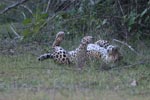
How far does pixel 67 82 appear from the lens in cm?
488

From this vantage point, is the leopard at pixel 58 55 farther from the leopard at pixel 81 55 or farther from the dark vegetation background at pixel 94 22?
the dark vegetation background at pixel 94 22

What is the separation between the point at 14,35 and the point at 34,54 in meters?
1.33

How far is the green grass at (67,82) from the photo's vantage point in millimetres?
4414

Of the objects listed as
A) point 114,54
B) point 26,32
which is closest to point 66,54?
point 114,54

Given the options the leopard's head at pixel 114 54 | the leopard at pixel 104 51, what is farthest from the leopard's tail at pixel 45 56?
the leopard's head at pixel 114 54

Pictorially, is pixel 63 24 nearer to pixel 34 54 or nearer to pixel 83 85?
pixel 34 54

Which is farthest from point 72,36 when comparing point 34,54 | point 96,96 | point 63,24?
point 96,96

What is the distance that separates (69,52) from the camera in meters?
5.91

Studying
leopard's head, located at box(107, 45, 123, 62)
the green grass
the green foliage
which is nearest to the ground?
the green grass

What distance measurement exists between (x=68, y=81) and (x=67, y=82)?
4 cm

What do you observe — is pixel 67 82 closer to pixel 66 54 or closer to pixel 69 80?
pixel 69 80

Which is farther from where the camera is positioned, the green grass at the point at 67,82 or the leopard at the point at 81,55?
the leopard at the point at 81,55

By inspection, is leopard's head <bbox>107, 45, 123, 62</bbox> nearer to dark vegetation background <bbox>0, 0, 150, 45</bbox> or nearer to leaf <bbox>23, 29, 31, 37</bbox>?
dark vegetation background <bbox>0, 0, 150, 45</bbox>

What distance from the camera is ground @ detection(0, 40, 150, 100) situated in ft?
14.5
